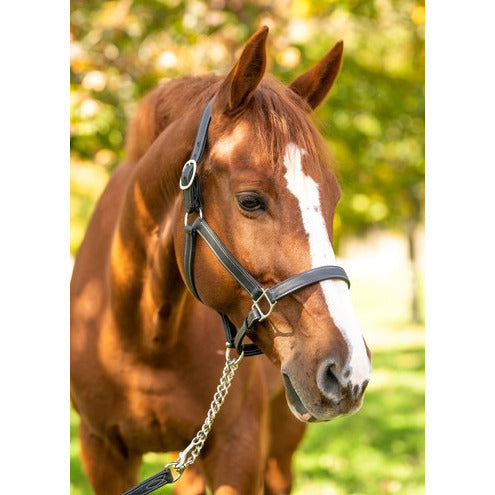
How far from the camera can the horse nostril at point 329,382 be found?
2119mm

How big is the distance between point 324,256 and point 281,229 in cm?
16

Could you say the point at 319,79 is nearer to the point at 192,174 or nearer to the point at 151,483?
the point at 192,174

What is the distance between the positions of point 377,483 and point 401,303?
13318mm

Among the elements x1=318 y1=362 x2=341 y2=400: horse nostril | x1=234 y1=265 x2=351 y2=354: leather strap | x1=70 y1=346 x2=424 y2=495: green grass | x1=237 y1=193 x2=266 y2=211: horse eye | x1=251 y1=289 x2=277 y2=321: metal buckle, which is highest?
x1=237 y1=193 x2=266 y2=211: horse eye

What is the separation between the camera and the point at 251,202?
91.2 inches

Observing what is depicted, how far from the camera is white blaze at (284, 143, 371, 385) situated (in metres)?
2.09

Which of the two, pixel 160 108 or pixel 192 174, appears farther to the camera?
pixel 160 108

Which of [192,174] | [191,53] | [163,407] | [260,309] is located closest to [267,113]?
[192,174]

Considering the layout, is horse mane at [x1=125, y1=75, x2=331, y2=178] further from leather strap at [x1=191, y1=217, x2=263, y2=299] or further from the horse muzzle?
the horse muzzle

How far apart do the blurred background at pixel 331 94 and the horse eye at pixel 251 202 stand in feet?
5.24

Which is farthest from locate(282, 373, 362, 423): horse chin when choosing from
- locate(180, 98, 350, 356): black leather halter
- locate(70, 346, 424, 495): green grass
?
locate(70, 346, 424, 495): green grass

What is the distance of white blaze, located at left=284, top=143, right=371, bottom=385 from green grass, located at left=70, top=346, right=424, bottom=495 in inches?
128
